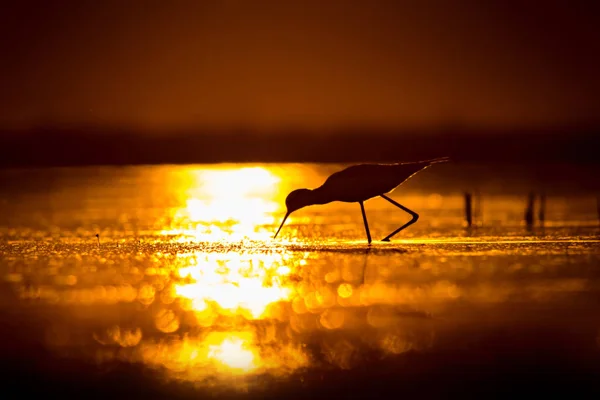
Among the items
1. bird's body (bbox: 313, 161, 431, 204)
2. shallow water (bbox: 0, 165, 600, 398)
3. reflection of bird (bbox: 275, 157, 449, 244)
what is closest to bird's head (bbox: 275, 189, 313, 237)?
reflection of bird (bbox: 275, 157, 449, 244)

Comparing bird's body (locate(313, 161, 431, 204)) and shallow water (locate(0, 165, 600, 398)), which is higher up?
bird's body (locate(313, 161, 431, 204))

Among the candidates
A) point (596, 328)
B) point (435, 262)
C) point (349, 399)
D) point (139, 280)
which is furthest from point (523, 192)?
point (349, 399)

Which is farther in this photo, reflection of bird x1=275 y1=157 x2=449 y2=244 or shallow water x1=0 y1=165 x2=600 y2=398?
reflection of bird x1=275 y1=157 x2=449 y2=244

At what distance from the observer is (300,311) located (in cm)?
1037

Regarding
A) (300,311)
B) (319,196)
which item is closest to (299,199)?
(319,196)

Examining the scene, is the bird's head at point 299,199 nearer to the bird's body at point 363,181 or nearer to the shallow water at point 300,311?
the bird's body at point 363,181

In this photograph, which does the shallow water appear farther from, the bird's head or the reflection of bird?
the reflection of bird

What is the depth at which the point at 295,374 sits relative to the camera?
25.4ft

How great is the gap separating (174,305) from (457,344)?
327cm

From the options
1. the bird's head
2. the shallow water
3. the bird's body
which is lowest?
the shallow water

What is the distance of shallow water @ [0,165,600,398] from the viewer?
25.1 feet

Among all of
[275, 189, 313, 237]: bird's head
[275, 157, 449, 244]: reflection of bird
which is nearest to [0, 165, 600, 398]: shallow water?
[275, 189, 313, 237]: bird's head

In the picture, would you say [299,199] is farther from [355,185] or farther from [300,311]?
[300,311]

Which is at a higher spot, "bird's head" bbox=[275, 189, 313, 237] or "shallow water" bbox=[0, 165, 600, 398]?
"bird's head" bbox=[275, 189, 313, 237]
